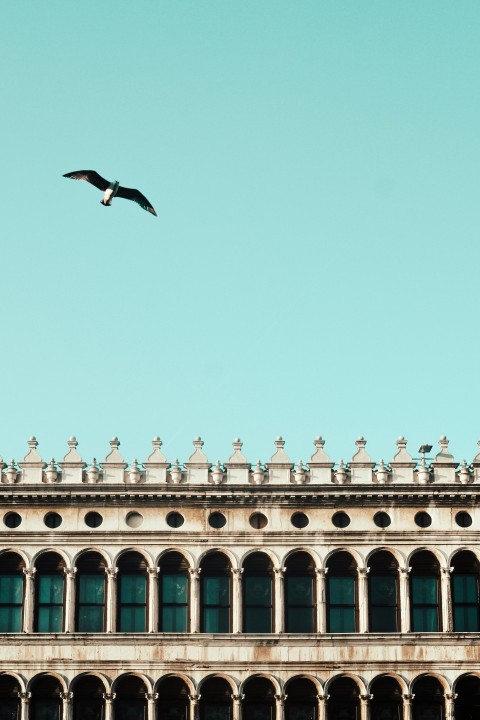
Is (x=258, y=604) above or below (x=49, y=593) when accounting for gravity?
below

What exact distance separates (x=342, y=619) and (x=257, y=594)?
2.62 m

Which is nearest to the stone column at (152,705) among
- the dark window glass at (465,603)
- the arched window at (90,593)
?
the arched window at (90,593)

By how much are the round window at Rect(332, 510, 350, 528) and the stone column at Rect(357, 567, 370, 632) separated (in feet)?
4.72

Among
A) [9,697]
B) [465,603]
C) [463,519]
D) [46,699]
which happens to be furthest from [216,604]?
[463,519]

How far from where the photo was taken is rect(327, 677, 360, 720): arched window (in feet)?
196

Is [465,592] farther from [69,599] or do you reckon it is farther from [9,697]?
[9,697]

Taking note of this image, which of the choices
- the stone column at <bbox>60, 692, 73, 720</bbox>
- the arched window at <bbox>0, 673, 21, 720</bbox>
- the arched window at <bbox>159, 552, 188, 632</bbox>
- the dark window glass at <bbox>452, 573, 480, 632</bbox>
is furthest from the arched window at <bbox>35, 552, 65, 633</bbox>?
the dark window glass at <bbox>452, 573, 480, 632</bbox>

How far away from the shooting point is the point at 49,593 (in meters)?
60.8

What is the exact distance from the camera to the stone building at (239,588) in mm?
59625

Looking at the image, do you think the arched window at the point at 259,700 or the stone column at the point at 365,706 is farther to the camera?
the arched window at the point at 259,700

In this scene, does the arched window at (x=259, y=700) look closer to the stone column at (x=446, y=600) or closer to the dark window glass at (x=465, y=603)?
the stone column at (x=446, y=600)

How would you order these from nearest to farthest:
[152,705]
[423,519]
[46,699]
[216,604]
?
[152,705], [46,699], [216,604], [423,519]

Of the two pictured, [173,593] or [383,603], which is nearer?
[383,603]

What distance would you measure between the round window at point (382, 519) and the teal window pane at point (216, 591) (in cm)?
474
